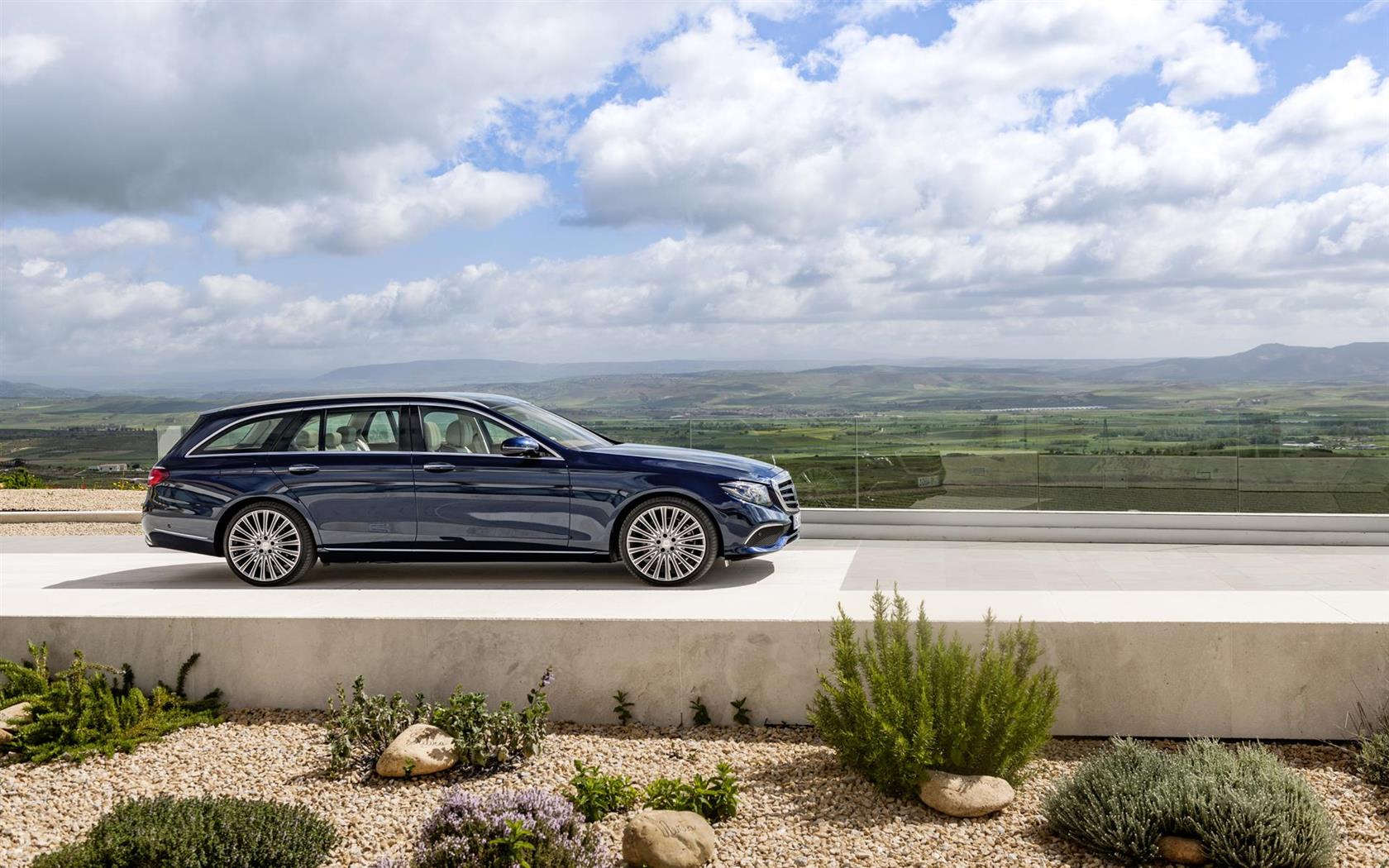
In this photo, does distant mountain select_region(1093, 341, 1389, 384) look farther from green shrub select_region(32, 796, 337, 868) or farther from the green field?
green shrub select_region(32, 796, 337, 868)

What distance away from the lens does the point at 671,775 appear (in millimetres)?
6348

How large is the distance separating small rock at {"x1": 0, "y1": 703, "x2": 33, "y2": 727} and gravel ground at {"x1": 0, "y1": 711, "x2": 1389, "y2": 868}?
0.30 m

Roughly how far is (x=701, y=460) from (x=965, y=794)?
427cm

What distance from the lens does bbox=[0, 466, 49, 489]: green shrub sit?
21797mm

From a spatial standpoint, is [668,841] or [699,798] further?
[699,798]

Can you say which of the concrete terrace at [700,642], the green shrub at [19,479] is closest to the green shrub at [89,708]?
the concrete terrace at [700,642]

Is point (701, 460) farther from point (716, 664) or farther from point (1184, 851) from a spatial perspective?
point (1184, 851)

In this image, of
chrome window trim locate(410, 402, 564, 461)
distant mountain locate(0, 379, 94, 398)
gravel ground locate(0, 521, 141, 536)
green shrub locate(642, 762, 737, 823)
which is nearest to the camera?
green shrub locate(642, 762, 737, 823)

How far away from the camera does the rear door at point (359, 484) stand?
9.45m

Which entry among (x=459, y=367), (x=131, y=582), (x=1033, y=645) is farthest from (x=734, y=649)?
(x=459, y=367)

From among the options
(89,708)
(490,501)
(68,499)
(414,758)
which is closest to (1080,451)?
(490,501)

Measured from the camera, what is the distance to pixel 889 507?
1499cm

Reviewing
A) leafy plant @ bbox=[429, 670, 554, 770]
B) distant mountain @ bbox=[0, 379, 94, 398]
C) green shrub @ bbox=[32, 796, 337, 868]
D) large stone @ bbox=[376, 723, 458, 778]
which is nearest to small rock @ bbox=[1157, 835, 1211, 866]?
leafy plant @ bbox=[429, 670, 554, 770]

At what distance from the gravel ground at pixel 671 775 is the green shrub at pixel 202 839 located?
0.22 m
